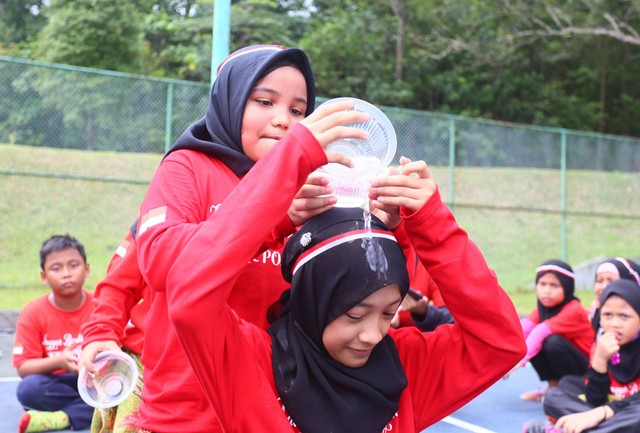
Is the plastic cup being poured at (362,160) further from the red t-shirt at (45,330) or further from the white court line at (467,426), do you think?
the red t-shirt at (45,330)

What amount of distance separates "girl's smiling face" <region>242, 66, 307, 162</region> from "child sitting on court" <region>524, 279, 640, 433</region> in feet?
11.0

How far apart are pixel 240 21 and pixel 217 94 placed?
2239 cm

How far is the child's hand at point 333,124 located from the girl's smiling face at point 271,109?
1.67ft

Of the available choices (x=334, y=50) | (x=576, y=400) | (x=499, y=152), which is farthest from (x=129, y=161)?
(x=334, y=50)

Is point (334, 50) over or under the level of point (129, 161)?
over

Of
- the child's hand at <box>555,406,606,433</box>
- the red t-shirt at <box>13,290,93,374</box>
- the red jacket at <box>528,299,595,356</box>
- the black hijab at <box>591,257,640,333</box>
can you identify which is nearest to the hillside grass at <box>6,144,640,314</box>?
the red t-shirt at <box>13,290,93,374</box>

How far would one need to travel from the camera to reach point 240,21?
79.4 feet

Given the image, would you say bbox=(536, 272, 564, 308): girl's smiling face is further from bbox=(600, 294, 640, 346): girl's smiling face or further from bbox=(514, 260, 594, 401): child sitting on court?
bbox=(600, 294, 640, 346): girl's smiling face

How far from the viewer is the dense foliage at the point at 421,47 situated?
949 inches

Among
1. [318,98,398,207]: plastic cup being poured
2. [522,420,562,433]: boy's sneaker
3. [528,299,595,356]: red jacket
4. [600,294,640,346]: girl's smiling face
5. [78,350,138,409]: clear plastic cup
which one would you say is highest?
[318,98,398,207]: plastic cup being poured

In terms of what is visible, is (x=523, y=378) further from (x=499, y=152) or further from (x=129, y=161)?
(x=499, y=152)

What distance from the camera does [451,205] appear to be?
1498 cm

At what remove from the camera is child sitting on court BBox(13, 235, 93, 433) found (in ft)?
19.3

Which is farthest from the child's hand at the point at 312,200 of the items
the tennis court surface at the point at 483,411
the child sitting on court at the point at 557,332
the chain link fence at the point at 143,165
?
the chain link fence at the point at 143,165
